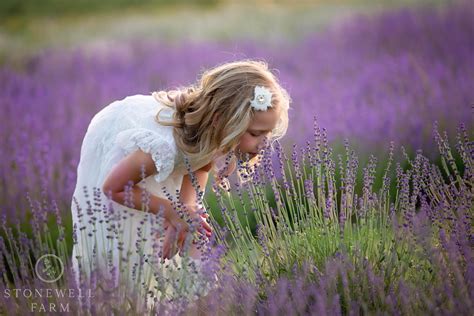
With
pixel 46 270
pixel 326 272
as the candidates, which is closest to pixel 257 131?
pixel 326 272

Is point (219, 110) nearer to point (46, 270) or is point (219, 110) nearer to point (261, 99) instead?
point (261, 99)

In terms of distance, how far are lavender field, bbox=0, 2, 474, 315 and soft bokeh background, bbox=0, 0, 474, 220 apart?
0.9 inches

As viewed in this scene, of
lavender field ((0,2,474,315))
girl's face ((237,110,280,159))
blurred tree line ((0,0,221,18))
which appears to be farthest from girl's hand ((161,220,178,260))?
blurred tree line ((0,0,221,18))

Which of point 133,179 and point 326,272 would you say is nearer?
point 326,272

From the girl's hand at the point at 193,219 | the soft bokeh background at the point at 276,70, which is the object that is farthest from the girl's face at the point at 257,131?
the soft bokeh background at the point at 276,70

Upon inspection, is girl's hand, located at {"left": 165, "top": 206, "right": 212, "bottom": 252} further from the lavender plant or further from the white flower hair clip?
the white flower hair clip

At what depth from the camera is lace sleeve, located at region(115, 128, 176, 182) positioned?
2.68 meters

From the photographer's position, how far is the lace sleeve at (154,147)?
105 inches

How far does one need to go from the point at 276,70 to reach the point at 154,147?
1784 mm

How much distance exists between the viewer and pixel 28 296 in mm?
2467

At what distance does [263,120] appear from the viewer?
276 centimetres

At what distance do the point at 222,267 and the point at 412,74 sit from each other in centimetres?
395

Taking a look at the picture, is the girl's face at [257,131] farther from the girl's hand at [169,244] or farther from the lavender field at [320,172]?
the girl's hand at [169,244]

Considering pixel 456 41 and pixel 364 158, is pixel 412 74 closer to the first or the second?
pixel 456 41
